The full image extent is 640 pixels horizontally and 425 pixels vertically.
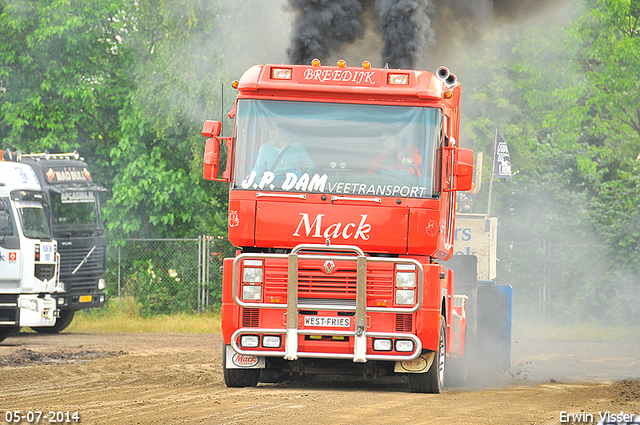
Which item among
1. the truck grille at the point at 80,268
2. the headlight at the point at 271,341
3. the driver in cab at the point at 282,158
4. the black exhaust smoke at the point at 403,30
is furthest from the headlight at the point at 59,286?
the driver in cab at the point at 282,158

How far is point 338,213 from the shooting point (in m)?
10.1

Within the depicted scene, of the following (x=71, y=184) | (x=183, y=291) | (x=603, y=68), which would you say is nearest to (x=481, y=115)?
(x=603, y=68)

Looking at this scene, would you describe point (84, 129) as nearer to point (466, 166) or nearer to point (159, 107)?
point (159, 107)

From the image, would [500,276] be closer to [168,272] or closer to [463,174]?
[168,272]

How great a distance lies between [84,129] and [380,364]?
1797 cm

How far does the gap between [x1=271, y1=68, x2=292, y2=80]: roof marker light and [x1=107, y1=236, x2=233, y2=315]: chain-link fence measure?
14.0 metres

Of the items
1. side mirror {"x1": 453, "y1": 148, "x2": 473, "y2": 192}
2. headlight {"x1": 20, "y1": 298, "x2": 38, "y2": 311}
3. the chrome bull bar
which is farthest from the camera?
headlight {"x1": 20, "y1": 298, "x2": 38, "y2": 311}

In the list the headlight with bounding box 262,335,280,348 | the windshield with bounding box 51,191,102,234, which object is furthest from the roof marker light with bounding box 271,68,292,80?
the windshield with bounding box 51,191,102,234

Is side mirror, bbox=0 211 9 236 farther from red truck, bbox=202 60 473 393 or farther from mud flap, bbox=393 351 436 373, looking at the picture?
mud flap, bbox=393 351 436 373

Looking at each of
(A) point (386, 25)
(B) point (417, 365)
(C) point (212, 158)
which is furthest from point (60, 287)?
(B) point (417, 365)

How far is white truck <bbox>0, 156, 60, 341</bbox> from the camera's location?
18.8 m

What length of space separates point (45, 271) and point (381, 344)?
11441 mm

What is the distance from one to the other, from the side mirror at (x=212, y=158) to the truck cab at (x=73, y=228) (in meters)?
11.0

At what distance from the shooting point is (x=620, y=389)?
36.7 feet
